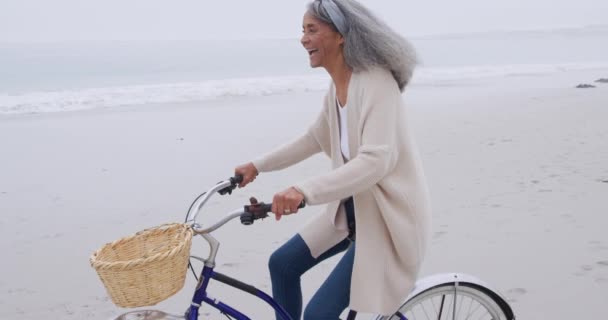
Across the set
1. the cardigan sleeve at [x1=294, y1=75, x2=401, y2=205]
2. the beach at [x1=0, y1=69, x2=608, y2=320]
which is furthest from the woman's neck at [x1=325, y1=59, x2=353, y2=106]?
the beach at [x1=0, y1=69, x2=608, y2=320]

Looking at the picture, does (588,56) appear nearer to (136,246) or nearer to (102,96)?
(102,96)

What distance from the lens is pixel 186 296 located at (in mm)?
4297

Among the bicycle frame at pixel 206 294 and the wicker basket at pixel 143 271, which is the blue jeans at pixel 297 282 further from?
the wicker basket at pixel 143 271

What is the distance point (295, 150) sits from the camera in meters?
2.59

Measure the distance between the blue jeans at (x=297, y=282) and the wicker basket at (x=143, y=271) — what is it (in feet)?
1.89

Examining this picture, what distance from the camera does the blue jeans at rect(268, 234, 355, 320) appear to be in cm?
229

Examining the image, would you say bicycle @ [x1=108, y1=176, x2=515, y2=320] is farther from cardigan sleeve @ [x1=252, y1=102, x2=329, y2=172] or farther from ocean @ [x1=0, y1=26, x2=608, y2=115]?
ocean @ [x1=0, y1=26, x2=608, y2=115]

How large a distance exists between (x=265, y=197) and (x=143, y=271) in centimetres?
476

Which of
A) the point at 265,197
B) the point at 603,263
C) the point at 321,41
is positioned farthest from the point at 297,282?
the point at 265,197

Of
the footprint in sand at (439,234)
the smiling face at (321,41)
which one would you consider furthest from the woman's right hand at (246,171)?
the footprint in sand at (439,234)

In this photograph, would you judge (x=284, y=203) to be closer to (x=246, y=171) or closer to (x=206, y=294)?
(x=206, y=294)

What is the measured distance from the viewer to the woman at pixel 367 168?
2000mm

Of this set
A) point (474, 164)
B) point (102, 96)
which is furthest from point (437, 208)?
point (102, 96)

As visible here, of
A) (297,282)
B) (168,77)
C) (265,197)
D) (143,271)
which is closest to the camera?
(143,271)
